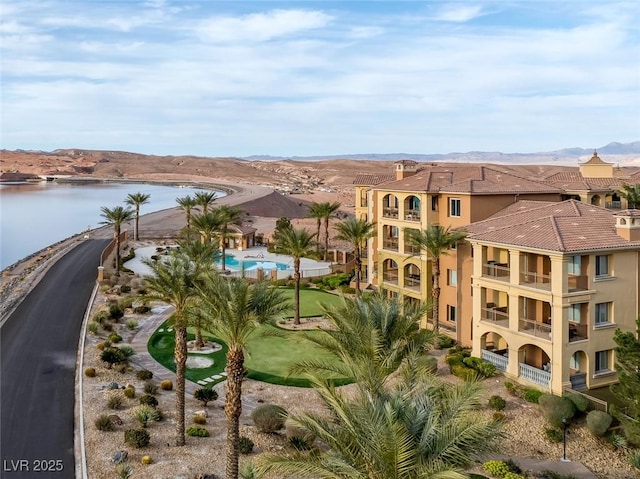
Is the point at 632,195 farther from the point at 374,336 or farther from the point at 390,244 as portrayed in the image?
the point at 374,336

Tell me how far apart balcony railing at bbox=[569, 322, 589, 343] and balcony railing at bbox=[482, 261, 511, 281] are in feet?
11.9

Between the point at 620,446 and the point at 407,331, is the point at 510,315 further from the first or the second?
the point at 407,331

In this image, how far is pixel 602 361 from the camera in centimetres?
2616

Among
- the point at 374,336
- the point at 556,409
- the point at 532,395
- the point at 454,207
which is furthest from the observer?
the point at 454,207

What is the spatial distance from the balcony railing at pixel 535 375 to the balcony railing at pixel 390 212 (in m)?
14.8

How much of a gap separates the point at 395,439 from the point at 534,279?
19436mm

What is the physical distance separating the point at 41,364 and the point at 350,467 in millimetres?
20496

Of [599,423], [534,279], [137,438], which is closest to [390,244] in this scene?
[534,279]

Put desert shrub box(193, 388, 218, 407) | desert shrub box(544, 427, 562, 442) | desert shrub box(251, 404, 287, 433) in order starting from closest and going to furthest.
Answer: desert shrub box(251, 404, 287, 433) < desert shrub box(544, 427, 562, 442) < desert shrub box(193, 388, 218, 407)

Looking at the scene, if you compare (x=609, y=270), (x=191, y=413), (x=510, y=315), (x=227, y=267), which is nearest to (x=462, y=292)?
(x=510, y=315)

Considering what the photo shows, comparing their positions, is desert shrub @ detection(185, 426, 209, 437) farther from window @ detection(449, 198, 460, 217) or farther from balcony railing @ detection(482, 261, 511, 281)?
window @ detection(449, 198, 460, 217)

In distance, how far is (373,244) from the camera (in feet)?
141

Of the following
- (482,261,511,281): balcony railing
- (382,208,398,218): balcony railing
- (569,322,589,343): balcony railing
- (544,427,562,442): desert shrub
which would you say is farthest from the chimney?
(544,427,562,442): desert shrub

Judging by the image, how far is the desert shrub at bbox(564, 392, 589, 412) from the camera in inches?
917
